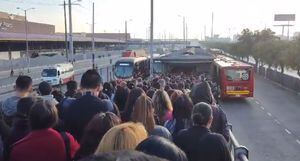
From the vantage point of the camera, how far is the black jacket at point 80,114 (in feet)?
20.3

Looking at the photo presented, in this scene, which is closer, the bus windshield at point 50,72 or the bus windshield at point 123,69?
the bus windshield at point 123,69

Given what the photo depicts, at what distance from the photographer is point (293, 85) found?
149 ft

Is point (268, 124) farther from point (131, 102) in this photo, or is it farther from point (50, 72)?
point (50, 72)

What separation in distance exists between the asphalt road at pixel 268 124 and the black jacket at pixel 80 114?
1126cm

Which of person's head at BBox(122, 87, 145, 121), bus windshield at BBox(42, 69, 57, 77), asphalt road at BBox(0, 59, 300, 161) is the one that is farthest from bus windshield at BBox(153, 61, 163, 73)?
person's head at BBox(122, 87, 145, 121)

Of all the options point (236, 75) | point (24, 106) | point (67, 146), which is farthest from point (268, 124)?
point (67, 146)

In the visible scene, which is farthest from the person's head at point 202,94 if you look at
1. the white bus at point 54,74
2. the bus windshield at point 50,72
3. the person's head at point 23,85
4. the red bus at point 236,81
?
the bus windshield at point 50,72

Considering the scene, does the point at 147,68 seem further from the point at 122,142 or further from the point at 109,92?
the point at 122,142

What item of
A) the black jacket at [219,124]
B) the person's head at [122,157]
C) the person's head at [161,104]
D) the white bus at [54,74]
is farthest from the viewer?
the white bus at [54,74]

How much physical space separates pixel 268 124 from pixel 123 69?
2393 centimetres

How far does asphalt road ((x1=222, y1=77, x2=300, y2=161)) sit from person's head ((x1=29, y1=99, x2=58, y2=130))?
41.3 feet

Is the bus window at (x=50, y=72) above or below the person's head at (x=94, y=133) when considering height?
below

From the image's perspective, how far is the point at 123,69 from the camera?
47031 millimetres

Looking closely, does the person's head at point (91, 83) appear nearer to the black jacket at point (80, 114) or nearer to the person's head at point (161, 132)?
the black jacket at point (80, 114)
